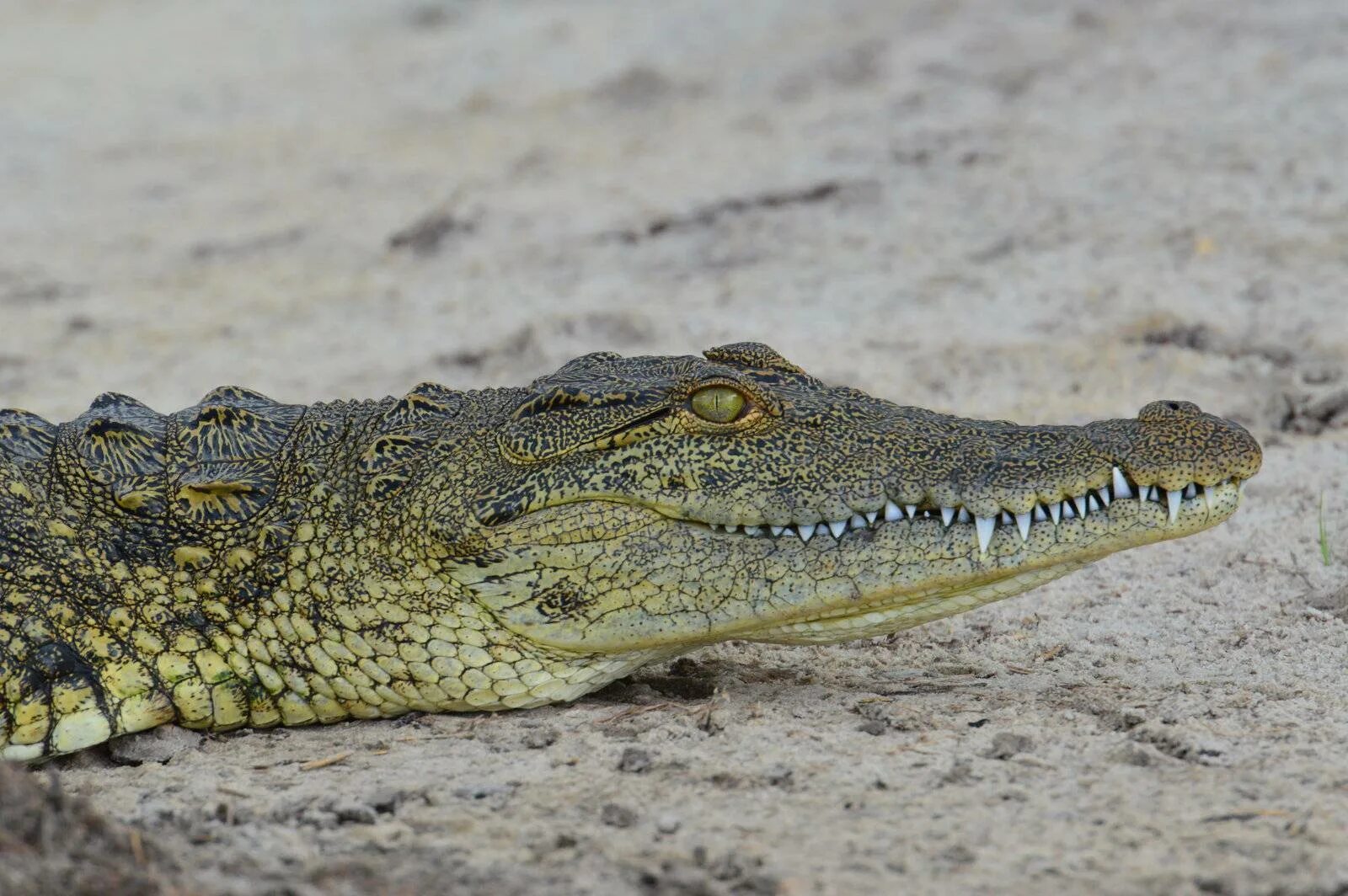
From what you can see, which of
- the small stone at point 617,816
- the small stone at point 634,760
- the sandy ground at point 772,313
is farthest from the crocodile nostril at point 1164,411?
the small stone at point 617,816

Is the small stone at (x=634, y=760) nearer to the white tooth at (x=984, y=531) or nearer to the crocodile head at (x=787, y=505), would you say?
the crocodile head at (x=787, y=505)

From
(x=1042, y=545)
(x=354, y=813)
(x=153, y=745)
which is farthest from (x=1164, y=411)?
(x=153, y=745)

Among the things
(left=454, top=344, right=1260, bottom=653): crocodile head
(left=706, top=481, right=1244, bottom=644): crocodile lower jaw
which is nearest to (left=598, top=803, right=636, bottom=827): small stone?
(left=454, top=344, right=1260, bottom=653): crocodile head

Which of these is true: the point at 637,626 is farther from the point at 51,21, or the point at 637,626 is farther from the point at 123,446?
the point at 51,21

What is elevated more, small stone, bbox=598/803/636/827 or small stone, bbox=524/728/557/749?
small stone, bbox=524/728/557/749

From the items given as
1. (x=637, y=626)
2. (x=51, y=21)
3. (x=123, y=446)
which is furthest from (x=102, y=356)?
(x=51, y=21)

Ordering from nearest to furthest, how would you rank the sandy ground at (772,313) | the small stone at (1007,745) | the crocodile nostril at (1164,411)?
the sandy ground at (772,313), the small stone at (1007,745), the crocodile nostril at (1164,411)

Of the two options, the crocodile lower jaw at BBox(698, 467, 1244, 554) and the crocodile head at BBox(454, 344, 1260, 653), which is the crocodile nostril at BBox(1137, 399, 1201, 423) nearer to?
the crocodile head at BBox(454, 344, 1260, 653)
